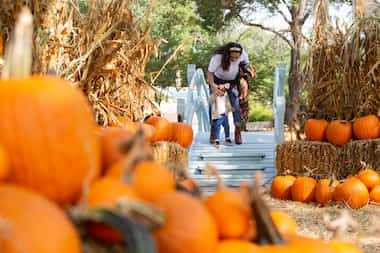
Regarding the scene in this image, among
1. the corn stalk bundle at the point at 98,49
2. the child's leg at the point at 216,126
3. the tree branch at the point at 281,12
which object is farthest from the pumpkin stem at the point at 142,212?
the tree branch at the point at 281,12

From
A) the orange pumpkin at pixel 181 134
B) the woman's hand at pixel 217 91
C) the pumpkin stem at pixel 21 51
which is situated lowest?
the orange pumpkin at pixel 181 134

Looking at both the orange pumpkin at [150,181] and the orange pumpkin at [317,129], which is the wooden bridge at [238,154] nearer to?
the orange pumpkin at [317,129]

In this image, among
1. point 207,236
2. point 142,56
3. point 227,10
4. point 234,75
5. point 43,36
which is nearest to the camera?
point 207,236

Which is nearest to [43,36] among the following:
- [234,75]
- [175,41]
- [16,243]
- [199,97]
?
[16,243]

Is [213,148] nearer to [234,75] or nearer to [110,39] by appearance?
[234,75]

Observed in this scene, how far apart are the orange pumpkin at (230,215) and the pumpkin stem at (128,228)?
21 cm

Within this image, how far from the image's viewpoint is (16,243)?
0.90 m

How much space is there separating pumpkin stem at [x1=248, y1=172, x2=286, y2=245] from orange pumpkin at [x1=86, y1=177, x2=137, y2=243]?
23cm

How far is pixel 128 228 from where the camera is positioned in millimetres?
972

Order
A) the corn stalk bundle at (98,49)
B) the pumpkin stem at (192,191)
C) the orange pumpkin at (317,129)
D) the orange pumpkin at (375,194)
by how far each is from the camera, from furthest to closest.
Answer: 1. the orange pumpkin at (317,129)
2. the orange pumpkin at (375,194)
3. the corn stalk bundle at (98,49)
4. the pumpkin stem at (192,191)

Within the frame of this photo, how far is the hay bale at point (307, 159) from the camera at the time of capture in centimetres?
655

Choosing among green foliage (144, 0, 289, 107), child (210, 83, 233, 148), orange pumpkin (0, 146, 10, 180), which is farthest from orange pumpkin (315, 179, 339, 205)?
green foliage (144, 0, 289, 107)

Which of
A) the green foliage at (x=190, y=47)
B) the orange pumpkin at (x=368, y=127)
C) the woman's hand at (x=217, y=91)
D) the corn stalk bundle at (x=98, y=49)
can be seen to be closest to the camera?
the corn stalk bundle at (x=98, y=49)

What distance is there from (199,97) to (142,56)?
5016 millimetres
